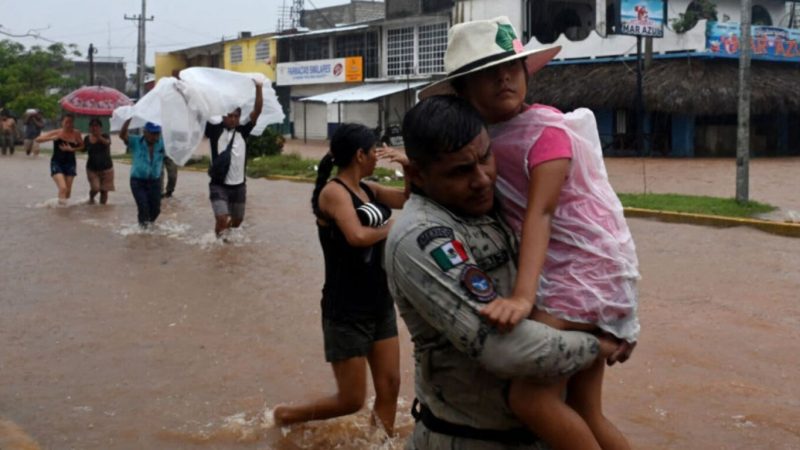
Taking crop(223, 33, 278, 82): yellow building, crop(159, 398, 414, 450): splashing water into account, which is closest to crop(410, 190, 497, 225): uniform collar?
crop(159, 398, 414, 450): splashing water

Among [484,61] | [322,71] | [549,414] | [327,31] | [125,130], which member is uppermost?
[327,31]

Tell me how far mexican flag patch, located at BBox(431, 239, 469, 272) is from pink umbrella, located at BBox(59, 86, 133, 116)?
54.5 feet

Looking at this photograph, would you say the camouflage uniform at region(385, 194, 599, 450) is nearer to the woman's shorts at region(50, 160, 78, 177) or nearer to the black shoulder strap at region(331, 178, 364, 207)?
the black shoulder strap at region(331, 178, 364, 207)

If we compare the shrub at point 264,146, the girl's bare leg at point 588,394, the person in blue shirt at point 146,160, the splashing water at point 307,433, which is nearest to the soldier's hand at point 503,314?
the girl's bare leg at point 588,394

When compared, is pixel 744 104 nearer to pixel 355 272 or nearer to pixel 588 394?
pixel 355 272

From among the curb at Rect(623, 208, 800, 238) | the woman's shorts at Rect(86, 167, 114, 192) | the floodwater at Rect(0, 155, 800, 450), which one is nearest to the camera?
the floodwater at Rect(0, 155, 800, 450)

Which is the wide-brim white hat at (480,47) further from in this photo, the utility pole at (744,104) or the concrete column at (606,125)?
the concrete column at (606,125)

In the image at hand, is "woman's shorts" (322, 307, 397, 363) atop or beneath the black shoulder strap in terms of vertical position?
beneath

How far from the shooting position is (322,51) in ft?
168

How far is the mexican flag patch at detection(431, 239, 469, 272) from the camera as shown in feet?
7.41

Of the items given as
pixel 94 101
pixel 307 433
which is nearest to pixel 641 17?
pixel 94 101

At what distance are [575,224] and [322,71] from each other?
1908 inches

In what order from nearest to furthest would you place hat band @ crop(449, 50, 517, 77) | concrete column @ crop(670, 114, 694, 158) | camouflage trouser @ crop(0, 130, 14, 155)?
hat band @ crop(449, 50, 517, 77)
concrete column @ crop(670, 114, 694, 158)
camouflage trouser @ crop(0, 130, 14, 155)

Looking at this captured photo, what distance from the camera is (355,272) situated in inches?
181
